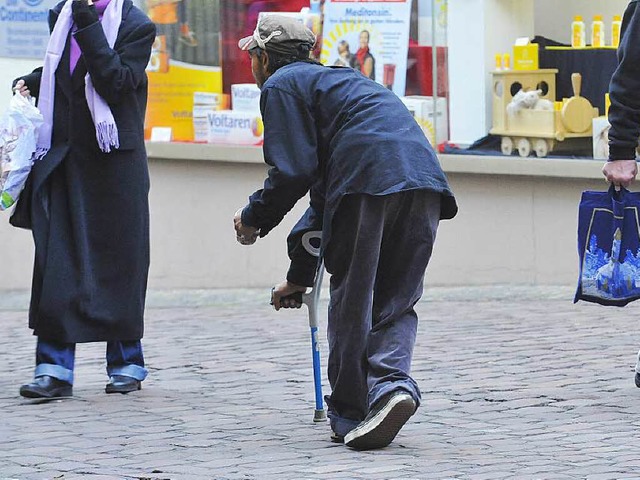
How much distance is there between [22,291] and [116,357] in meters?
4.50

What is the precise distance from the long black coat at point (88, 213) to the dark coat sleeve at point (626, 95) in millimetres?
2074

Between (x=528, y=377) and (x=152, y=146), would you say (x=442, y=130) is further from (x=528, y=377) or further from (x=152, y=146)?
(x=528, y=377)

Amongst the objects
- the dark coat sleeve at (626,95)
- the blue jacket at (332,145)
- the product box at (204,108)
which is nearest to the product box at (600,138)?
the product box at (204,108)

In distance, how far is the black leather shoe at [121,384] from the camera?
6852 millimetres

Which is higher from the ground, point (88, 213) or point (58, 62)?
point (58, 62)

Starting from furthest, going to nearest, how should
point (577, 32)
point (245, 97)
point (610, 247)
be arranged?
point (245, 97)
point (577, 32)
point (610, 247)

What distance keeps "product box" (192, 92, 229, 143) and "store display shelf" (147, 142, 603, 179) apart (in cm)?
12

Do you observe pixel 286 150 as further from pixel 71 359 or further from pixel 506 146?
pixel 506 146

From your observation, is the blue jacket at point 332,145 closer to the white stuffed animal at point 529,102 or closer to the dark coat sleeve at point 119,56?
the dark coat sleeve at point 119,56

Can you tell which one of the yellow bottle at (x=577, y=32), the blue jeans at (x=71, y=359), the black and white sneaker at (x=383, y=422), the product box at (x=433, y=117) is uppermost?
the yellow bottle at (x=577, y=32)

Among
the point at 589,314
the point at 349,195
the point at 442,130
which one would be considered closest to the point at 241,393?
the point at 349,195

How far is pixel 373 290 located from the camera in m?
5.52

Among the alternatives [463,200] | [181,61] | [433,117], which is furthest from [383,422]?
[181,61]

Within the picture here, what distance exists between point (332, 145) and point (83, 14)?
170cm
